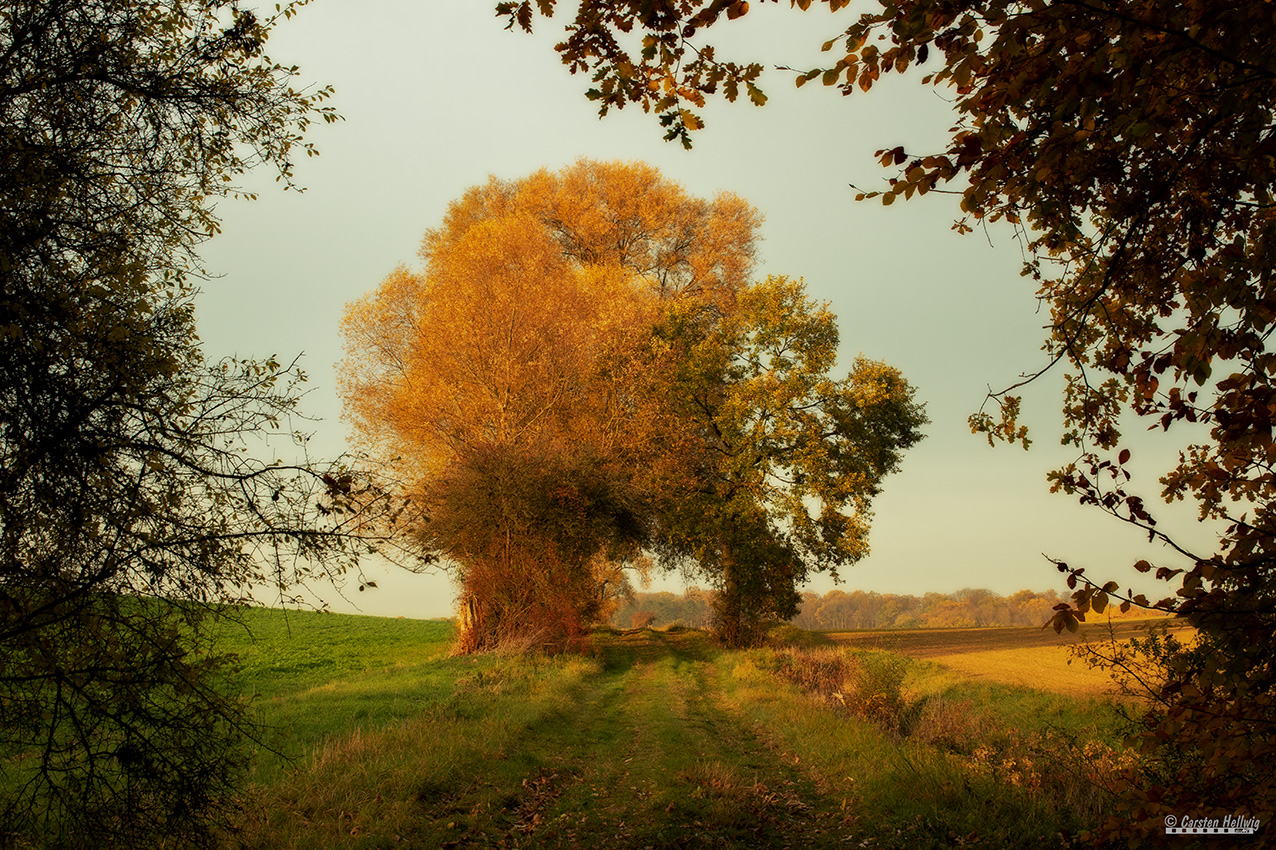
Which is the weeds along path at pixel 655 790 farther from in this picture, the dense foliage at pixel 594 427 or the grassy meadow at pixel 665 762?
the dense foliage at pixel 594 427

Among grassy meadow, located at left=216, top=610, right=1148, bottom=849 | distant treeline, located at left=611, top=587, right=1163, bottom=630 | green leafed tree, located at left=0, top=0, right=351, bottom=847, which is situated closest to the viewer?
green leafed tree, located at left=0, top=0, right=351, bottom=847

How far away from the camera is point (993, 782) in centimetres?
685

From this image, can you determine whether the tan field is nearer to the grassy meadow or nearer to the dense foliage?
the grassy meadow

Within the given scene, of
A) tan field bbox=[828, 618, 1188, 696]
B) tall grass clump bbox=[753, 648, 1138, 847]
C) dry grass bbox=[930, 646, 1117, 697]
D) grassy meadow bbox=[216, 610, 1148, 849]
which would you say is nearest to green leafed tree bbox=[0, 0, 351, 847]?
grassy meadow bbox=[216, 610, 1148, 849]

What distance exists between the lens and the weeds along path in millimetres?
6164

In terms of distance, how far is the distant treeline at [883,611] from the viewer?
1967 inches

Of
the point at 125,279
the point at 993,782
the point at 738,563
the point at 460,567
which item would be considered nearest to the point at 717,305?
the point at 738,563

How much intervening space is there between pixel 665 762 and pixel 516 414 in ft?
43.8

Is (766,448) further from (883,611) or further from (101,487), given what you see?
(883,611)

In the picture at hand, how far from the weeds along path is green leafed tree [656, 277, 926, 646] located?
9735 mm

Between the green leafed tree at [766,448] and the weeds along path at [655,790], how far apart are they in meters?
9.73

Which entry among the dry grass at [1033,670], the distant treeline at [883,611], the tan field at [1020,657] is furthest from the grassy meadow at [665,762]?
the distant treeline at [883,611]

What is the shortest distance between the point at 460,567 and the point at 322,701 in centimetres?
793

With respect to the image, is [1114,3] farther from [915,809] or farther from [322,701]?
[322,701]
